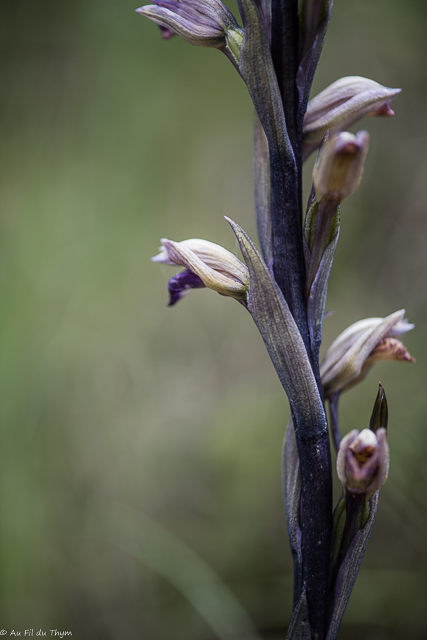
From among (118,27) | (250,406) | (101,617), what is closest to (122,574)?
(101,617)

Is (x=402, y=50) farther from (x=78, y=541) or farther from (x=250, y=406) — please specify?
(x=78, y=541)

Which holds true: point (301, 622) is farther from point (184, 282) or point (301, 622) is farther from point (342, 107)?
point (342, 107)

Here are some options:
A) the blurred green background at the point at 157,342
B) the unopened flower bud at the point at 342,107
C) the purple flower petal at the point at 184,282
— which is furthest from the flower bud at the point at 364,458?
the blurred green background at the point at 157,342

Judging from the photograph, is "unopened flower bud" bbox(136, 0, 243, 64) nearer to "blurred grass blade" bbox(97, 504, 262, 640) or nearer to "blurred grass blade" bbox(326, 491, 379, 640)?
"blurred grass blade" bbox(326, 491, 379, 640)

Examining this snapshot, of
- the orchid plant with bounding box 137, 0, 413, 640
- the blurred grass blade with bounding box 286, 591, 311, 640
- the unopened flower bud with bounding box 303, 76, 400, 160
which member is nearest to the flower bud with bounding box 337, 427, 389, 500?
the orchid plant with bounding box 137, 0, 413, 640

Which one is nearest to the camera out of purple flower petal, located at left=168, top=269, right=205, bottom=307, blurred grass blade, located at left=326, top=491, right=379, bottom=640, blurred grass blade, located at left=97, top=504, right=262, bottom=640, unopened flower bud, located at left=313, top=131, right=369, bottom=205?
unopened flower bud, located at left=313, top=131, right=369, bottom=205

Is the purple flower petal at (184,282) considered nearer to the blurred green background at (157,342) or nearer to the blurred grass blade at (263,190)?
the blurred grass blade at (263,190)
